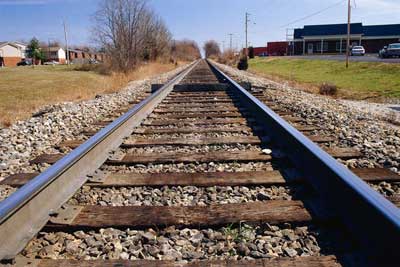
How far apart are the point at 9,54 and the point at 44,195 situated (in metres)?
136

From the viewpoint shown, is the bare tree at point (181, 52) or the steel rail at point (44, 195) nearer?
the steel rail at point (44, 195)

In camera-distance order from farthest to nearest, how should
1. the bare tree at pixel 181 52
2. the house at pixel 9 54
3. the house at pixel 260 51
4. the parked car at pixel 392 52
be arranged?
the house at pixel 260 51
the house at pixel 9 54
the bare tree at pixel 181 52
the parked car at pixel 392 52

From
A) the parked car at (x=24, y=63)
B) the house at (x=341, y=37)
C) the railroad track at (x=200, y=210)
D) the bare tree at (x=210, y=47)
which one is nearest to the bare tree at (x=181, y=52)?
the house at (x=341, y=37)

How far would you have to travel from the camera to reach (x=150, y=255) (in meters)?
2.02

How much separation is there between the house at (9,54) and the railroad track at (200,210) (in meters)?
125

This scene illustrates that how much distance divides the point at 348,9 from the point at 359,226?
41046mm

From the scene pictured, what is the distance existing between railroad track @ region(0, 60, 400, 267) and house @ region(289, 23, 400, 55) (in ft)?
278

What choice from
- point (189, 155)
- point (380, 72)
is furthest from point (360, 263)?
point (380, 72)

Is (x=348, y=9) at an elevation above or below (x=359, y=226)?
above

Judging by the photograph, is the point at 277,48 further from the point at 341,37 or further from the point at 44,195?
the point at 44,195


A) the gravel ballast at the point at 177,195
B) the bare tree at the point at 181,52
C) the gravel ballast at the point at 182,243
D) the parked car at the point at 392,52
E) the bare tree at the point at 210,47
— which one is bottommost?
the gravel ballast at the point at 182,243

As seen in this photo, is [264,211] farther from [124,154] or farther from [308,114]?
[308,114]

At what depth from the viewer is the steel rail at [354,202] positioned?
1.75m

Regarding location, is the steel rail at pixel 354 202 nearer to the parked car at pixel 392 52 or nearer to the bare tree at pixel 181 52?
the parked car at pixel 392 52
